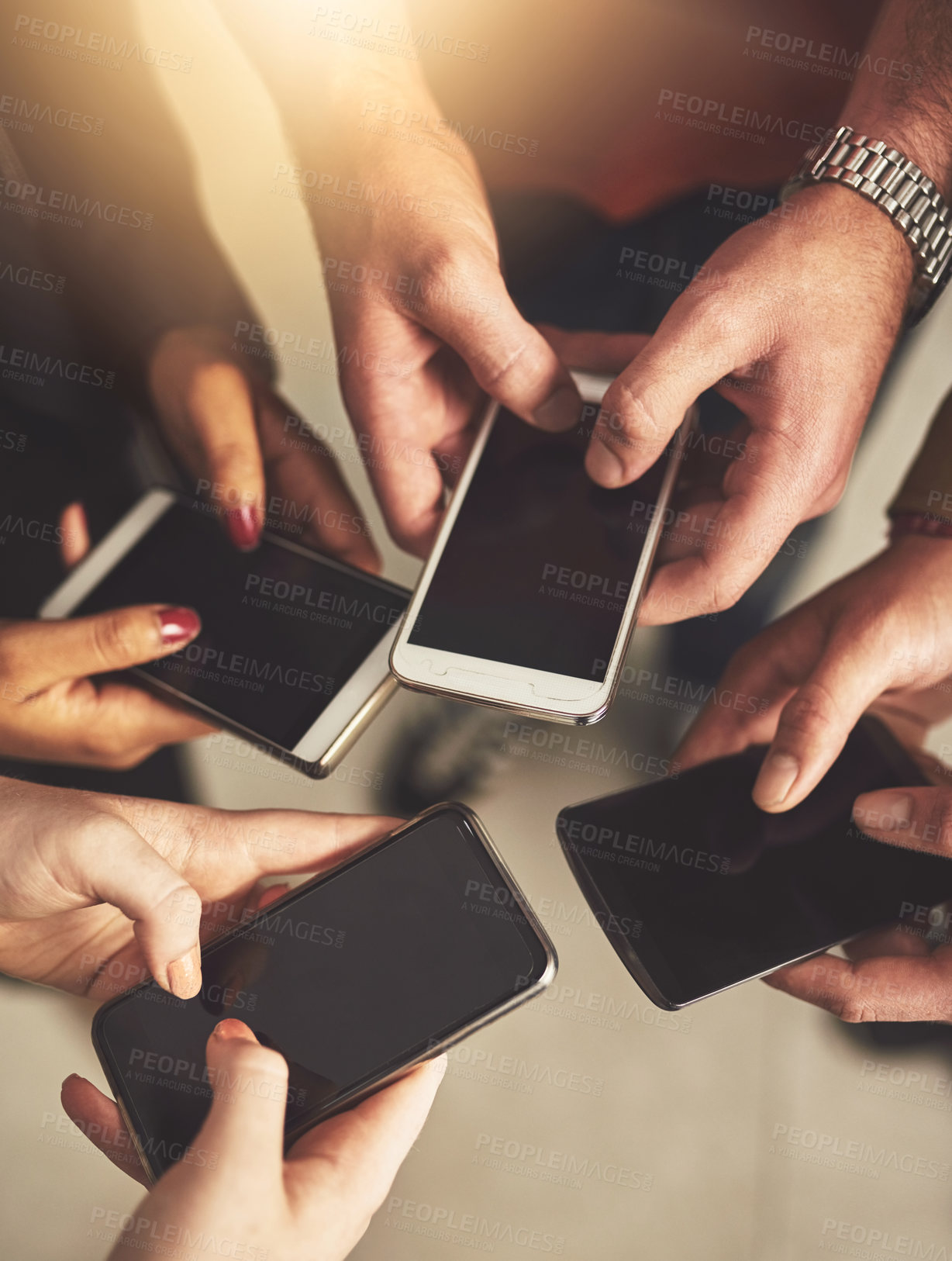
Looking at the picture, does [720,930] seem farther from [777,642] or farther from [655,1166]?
[777,642]

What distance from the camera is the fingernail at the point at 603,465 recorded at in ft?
2.46

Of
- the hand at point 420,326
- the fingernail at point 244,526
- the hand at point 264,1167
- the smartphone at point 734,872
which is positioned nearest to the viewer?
the hand at point 264,1167

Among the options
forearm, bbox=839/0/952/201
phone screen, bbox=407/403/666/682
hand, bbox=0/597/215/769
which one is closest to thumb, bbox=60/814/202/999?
hand, bbox=0/597/215/769

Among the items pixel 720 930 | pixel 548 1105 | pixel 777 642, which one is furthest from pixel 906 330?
pixel 548 1105

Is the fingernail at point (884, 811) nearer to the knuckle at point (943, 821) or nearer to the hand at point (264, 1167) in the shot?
the knuckle at point (943, 821)

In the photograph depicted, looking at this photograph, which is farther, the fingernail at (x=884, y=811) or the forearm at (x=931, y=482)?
the forearm at (x=931, y=482)

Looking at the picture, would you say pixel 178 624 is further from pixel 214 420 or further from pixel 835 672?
pixel 835 672

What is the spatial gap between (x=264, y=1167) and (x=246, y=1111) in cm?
4

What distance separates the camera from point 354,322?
0.86 meters

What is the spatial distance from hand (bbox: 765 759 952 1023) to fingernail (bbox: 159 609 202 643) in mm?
646

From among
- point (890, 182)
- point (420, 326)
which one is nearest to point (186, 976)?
point (420, 326)

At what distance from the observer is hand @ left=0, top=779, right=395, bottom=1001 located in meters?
0.63

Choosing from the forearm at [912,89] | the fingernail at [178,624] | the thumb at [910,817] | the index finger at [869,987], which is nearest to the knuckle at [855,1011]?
the index finger at [869,987]

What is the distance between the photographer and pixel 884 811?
28.3 inches
